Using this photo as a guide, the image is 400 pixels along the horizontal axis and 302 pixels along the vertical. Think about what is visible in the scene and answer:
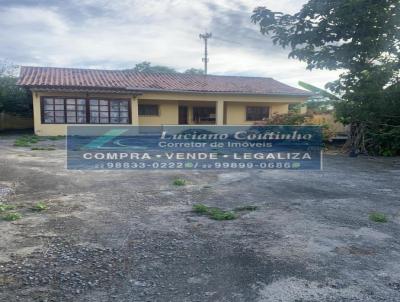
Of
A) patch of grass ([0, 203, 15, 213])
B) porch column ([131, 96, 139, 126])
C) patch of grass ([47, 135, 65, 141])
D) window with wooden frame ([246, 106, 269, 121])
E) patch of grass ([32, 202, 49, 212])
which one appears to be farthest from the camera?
window with wooden frame ([246, 106, 269, 121])

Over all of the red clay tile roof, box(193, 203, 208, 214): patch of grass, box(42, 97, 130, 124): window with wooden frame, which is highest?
the red clay tile roof

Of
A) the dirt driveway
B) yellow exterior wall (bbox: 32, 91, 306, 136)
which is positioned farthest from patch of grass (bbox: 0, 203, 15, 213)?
yellow exterior wall (bbox: 32, 91, 306, 136)

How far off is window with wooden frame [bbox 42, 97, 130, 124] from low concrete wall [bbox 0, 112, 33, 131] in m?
5.45

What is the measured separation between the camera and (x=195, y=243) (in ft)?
14.5

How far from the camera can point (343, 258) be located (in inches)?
158

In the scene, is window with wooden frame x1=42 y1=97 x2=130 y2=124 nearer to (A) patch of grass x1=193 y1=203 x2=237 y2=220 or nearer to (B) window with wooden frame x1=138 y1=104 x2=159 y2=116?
(B) window with wooden frame x1=138 y1=104 x2=159 y2=116

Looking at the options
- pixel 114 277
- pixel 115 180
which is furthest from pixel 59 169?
pixel 114 277

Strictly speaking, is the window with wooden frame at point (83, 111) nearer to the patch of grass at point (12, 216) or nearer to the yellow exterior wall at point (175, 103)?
the yellow exterior wall at point (175, 103)

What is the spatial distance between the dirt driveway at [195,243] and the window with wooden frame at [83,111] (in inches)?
527

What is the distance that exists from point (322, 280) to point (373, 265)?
756 millimetres

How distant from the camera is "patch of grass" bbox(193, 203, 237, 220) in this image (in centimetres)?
545

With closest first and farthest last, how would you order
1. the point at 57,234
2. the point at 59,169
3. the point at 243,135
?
the point at 57,234
the point at 59,169
the point at 243,135

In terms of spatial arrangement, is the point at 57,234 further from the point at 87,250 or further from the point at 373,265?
the point at 373,265

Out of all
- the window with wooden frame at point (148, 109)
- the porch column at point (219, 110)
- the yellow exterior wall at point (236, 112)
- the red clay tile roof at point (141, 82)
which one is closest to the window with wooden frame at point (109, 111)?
the red clay tile roof at point (141, 82)
